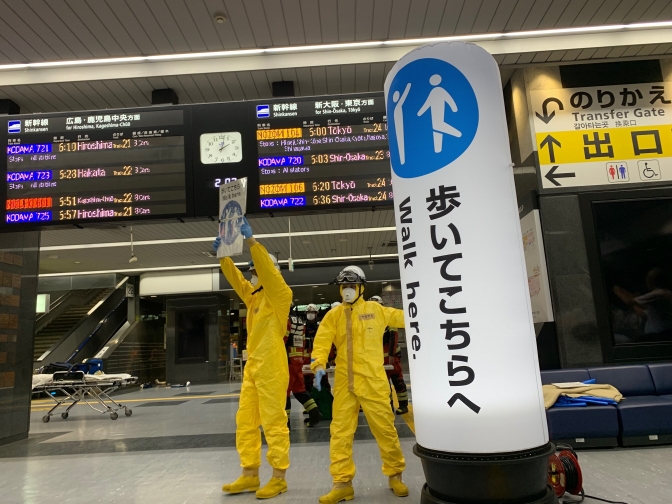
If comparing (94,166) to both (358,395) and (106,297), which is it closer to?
(358,395)

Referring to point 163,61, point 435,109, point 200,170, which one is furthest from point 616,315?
point 163,61

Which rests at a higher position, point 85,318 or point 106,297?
point 106,297

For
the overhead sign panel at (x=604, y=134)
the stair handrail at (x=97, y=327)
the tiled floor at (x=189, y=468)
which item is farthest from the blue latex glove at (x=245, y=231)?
the stair handrail at (x=97, y=327)

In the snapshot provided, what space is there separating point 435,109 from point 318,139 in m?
2.78

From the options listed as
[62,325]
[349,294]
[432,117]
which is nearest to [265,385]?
[349,294]

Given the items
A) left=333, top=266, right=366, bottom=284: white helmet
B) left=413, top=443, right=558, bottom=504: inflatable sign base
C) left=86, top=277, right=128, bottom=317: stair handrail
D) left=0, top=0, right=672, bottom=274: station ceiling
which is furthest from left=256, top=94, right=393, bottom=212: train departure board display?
left=86, top=277, right=128, bottom=317: stair handrail

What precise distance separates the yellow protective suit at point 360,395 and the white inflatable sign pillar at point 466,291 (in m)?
1.05

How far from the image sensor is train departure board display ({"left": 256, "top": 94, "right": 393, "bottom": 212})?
473 cm

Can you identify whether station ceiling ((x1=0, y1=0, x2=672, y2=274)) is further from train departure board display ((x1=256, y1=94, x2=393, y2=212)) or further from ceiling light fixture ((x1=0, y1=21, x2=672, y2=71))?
train departure board display ((x1=256, y1=94, x2=393, y2=212))

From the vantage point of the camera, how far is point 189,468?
4.28 m

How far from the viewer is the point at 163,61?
18.2 ft

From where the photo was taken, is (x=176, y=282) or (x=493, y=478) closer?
(x=493, y=478)

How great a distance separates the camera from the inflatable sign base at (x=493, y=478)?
196cm

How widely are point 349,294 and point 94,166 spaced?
3.08 meters
